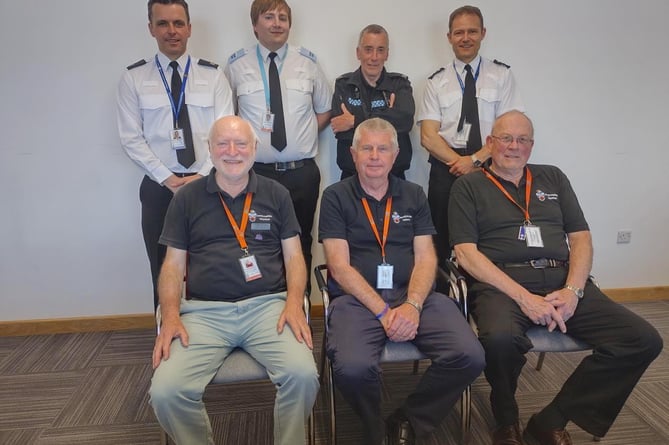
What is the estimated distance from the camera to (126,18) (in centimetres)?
289

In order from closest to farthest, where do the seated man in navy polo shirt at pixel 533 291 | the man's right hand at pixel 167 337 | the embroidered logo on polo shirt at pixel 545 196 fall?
the man's right hand at pixel 167 337 < the seated man in navy polo shirt at pixel 533 291 < the embroidered logo on polo shirt at pixel 545 196

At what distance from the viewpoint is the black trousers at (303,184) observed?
112 inches

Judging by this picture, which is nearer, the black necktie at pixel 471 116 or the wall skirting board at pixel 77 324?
the black necktie at pixel 471 116

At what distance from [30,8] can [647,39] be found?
→ 4.19m

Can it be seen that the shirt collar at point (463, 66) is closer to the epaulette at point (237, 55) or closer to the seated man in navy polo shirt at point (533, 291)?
the seated man in navy polo shirt at point (533, 291)

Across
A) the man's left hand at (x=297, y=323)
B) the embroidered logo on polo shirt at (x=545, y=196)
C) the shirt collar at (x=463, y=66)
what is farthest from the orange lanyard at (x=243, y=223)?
the shirt collar at (x=463, y=66)

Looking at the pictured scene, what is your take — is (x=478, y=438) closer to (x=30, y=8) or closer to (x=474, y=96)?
(x=474, y=96)

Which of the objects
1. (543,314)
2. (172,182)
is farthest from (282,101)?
(543,314)

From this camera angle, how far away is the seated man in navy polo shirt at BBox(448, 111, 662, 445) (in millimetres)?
1949

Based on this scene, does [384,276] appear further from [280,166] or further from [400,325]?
Answer: [280,166]

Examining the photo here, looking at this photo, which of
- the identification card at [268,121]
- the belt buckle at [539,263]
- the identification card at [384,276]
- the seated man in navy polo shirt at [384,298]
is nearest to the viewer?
the seated man in navy polo shirt at [384,298]

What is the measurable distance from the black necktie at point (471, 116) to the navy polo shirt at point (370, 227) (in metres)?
0.90

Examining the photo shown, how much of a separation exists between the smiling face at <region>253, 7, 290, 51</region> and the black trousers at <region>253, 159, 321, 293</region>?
0.74 meters

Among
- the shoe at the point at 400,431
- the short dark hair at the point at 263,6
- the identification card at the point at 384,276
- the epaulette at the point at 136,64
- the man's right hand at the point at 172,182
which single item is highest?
the short dark hair at the point at 263,6
